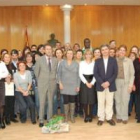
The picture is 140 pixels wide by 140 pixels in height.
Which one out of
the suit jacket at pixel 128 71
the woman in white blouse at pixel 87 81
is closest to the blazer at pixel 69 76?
the woman in white blouse at pixel 87 81

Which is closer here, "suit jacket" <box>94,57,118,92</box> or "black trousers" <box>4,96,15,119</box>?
"suit jacket" <box>94,57,118,92</box>

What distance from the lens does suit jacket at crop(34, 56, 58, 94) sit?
5230mm

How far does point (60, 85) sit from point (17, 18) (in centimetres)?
773

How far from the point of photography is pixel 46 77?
17.2 feet

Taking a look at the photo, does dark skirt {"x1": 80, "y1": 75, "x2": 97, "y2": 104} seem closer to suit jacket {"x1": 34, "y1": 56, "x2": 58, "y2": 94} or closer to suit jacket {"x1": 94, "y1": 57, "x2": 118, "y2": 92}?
suit jacket {"x1": 94, "y1": 57, "x2": 118, "y2": 92}

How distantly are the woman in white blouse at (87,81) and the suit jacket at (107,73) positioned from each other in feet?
0.66

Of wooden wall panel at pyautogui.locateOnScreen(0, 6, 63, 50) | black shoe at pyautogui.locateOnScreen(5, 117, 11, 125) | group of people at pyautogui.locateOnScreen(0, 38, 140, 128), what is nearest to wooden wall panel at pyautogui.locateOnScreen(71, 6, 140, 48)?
wooden wall panel at pyautogui.locateOnScreen(0, 6, 63, 50)

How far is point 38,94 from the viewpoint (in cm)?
552

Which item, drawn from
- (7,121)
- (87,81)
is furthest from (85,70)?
(7,121)

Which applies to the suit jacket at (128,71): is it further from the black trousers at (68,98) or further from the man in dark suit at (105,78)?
the black trousers at (68,98)

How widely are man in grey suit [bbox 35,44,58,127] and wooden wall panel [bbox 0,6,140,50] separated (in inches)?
287

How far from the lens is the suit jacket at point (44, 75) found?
5.23 m

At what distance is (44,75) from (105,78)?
1.25 meters

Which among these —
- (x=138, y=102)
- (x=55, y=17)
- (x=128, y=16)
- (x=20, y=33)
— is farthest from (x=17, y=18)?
(x=138, y=102)
